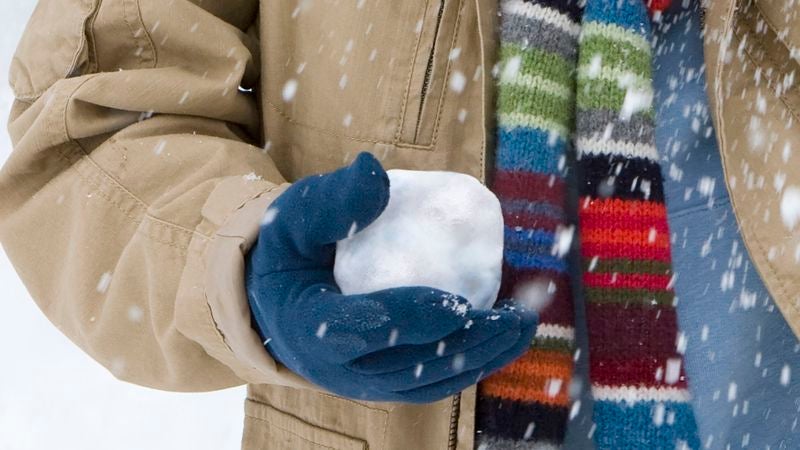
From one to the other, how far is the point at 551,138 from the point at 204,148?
382mm

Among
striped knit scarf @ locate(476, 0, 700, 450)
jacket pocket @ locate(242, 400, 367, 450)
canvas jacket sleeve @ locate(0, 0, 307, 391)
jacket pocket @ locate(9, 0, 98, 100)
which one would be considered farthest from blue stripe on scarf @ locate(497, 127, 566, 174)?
jacket pocket @ locate(9, 0, 98, 100)

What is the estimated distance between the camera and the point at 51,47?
33.5 inches

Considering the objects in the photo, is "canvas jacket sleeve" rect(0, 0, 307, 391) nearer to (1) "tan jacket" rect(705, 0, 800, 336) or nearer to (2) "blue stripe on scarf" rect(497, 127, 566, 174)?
(2) "blue stripe on scarf" rect(497, 127, 566, 174)

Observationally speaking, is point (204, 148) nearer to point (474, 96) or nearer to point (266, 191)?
point (266, 191)

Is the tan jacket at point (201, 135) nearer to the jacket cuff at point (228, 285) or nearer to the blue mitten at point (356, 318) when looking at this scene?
the jacket cuff at point (228, 285)

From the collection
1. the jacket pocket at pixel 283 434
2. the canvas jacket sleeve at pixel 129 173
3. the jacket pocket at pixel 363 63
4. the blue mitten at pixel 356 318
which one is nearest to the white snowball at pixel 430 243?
the blue mitten at pixel 356 318

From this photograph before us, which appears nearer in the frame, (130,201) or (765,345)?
(130,201)

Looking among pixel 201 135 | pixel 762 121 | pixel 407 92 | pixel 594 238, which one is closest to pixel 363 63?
pixel 407 92

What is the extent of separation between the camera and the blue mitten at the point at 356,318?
0.53 metres

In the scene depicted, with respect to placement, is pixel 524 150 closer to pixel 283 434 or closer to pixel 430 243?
pixel 430 243

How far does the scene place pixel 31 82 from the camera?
0.88m

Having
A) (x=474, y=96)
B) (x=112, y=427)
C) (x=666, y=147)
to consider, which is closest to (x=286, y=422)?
(x=474, y=96)

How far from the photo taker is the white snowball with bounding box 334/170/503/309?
1.93 feet

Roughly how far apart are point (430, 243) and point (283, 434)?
0.48 meters
